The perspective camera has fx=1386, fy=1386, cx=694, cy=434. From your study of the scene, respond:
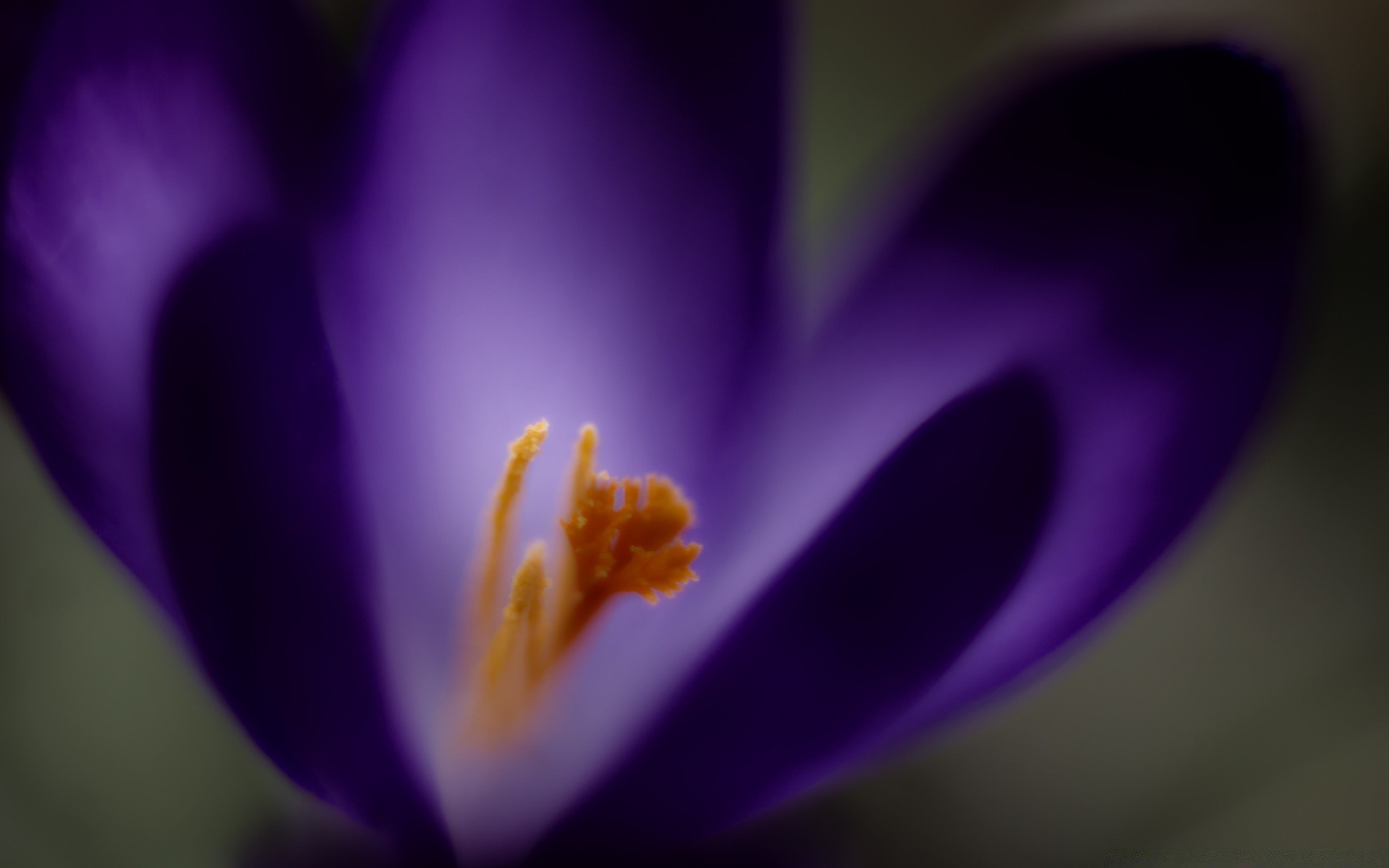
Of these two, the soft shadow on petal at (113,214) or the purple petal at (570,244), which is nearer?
the soft shadow on petal at (113,214)

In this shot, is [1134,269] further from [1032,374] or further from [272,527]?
[272,527]

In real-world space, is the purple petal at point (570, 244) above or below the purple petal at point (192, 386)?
above

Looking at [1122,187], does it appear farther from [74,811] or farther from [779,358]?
[74,811]

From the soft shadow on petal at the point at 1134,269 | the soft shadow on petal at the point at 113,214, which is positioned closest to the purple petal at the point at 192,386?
the soft shadow on petal at the point at 113,214

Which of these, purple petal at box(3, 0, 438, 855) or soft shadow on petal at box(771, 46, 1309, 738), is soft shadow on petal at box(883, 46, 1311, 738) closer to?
soft shadow on petal at box(771, 46, 1309, 738)

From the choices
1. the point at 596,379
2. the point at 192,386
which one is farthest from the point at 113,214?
the point at 596,379

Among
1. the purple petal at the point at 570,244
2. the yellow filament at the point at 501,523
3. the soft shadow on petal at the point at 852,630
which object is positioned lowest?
the soft shadow on petal at the point at 852,630

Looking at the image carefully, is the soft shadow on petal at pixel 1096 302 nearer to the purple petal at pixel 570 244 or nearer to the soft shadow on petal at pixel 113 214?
the purple petal at pixel 570 244

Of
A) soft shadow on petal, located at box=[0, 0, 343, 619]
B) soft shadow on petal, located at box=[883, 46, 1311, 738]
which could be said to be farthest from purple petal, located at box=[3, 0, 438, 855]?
soft shadow on petal, located at box=[883, 46, 1311, 738]
